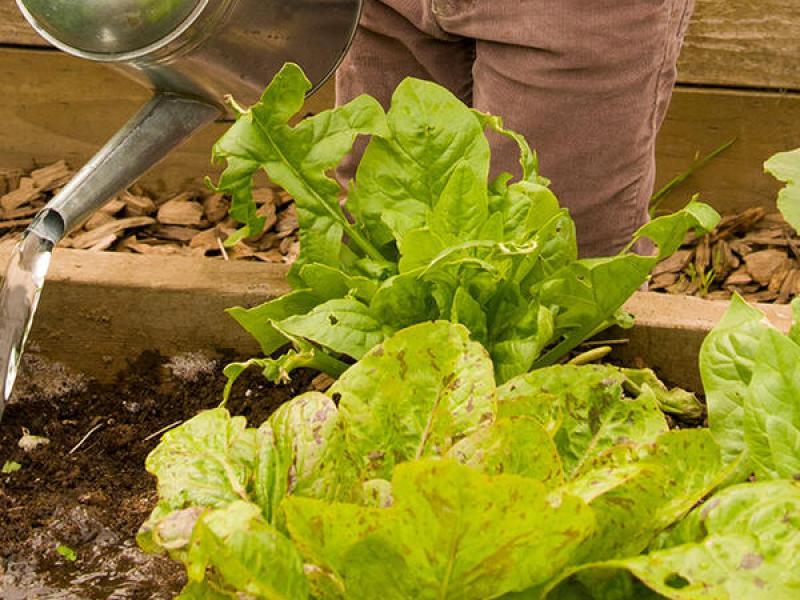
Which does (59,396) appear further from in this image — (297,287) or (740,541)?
(740,541)

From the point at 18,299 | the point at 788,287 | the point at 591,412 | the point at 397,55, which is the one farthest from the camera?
the point at 788,287

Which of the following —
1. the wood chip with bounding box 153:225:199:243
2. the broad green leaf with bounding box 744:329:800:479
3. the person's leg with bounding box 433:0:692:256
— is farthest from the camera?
the wood chip with bounding box 153:225:199:243

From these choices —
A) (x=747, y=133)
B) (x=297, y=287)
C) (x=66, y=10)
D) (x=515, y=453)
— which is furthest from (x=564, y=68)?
(x=747, y=133)

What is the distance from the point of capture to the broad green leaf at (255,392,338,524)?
2.26 feet

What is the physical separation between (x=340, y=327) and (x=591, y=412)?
23cm

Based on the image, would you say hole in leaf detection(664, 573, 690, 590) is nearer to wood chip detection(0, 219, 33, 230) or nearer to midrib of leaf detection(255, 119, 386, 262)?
midrib of leaf detection(255, 119, 386, 262)

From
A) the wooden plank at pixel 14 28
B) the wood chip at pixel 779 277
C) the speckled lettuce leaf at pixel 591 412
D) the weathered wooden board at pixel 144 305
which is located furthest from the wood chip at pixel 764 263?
the wooden plank at pixel 14 28

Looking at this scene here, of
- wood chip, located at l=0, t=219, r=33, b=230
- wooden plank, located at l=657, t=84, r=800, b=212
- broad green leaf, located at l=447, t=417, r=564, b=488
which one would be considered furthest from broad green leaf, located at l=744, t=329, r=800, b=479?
wood chip, located at l=0, t=219, r=33, b=230

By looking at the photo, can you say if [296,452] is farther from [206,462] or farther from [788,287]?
[788,287]

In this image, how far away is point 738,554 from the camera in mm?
568

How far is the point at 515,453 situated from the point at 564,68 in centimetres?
60

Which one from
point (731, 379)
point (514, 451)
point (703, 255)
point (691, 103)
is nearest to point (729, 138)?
point (691, 103)

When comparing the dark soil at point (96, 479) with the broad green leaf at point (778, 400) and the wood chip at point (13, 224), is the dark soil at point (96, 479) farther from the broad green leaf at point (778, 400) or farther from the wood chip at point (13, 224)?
the wood chip at point (13, 224)

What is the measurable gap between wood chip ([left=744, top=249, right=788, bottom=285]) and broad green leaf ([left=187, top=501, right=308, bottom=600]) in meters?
1.30
